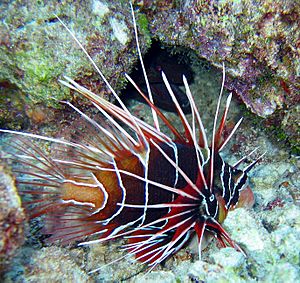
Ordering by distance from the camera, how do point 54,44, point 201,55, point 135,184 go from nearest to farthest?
point 135,184, point 54,44, point 201,55

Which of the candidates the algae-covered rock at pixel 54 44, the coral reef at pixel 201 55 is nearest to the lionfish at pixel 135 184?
A: the coral reef at pixel 201 55

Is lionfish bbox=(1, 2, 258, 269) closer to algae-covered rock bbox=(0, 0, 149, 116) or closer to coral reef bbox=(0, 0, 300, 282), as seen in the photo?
coral reef bbox=(0, 0, 300, 282)

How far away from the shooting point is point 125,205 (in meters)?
2.68

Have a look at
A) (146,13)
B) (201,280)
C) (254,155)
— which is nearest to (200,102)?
(254,155)

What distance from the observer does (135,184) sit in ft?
9.09

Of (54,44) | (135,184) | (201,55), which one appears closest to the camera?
(135,184)

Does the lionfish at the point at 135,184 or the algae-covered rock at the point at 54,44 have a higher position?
the algae-covered rock at the point at 54,44

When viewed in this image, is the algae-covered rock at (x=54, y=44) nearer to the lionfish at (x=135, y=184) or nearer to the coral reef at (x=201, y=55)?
the coral reef at (x=201, y=55)

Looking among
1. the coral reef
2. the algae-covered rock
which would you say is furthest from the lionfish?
the algae-covered rock

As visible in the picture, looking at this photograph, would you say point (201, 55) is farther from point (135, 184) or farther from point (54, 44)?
point (135, 184)

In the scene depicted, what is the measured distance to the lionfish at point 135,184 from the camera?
8.78 feet

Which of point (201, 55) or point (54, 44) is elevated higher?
point (54, 44)

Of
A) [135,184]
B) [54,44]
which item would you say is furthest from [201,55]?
[135,184]

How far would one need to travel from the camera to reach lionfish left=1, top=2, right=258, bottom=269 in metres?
2.68
